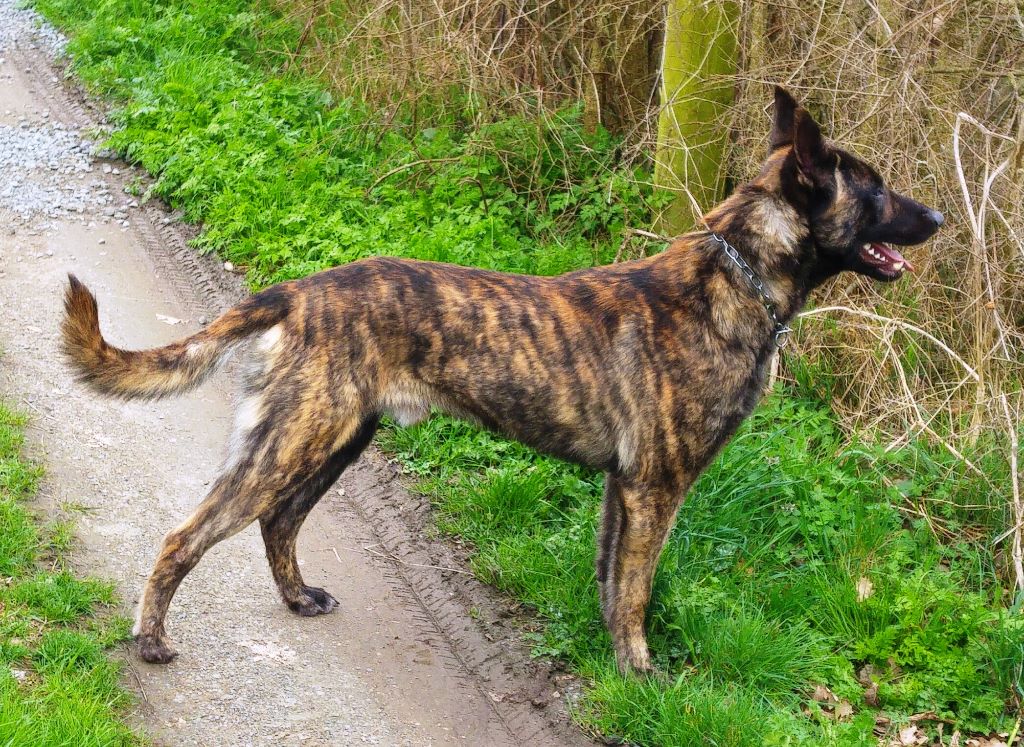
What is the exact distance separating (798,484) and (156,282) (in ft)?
15.6

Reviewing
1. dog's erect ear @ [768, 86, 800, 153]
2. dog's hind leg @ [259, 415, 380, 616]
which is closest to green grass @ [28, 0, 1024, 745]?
dog's hind leg @ [259, 415, 380, 616]

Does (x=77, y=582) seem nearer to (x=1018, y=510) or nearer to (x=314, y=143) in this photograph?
(x=1018, y=510)

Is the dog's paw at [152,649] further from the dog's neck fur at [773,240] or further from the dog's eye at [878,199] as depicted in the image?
the dog's eye at [878,199]

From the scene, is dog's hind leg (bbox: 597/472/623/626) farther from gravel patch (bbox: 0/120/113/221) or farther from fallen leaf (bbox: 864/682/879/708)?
gravel patch (bbox: 0/120/113/221)

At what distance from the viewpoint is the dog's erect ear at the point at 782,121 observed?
14.8 feet

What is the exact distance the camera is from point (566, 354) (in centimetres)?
455

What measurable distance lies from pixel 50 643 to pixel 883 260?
150 inches

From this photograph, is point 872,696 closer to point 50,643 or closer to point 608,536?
point 608,536

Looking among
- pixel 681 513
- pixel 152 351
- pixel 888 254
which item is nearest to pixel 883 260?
pixel 888 254

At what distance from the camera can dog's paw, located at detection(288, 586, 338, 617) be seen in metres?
4.90

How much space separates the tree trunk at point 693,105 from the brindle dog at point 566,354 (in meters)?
1.80

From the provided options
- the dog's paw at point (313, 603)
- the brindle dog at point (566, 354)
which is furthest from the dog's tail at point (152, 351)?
the dog's paw at point (313, 603)

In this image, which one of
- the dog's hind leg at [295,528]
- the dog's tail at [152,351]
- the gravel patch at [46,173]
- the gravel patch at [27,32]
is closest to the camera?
the dog's tail at [152,351]

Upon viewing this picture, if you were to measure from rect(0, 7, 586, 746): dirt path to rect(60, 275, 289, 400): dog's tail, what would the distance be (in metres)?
1.08
